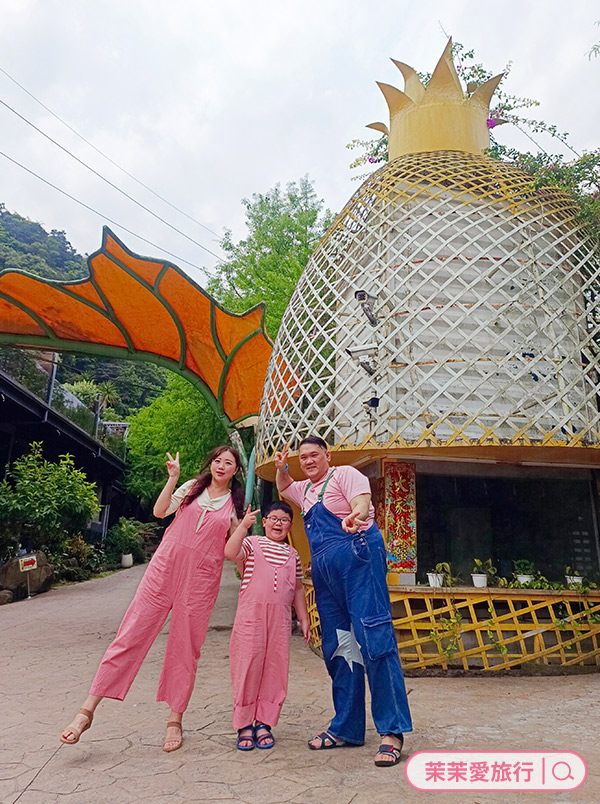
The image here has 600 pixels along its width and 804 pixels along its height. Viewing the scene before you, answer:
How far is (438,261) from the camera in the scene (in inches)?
168

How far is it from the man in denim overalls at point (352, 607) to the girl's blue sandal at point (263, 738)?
0.16m

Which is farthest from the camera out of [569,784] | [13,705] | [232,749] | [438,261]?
[438,261]

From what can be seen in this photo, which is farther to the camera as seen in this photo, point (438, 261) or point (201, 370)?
point (201, 370)

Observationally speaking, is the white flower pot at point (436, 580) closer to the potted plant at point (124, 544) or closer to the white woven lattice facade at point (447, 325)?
the white woven lattice facade at point (447, 325)

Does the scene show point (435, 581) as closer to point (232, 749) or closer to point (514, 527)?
point (514, 527)

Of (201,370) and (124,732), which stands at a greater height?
(201,370)

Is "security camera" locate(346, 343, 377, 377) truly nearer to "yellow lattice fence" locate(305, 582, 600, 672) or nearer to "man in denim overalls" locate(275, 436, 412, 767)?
"yellow lattice fence" locate(305, 582, 600, 672)

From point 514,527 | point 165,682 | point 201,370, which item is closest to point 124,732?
point 165,682

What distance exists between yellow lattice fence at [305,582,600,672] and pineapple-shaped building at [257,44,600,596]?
376 millimetres

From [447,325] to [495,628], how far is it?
2198mm

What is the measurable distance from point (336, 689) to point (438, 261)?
314 cm

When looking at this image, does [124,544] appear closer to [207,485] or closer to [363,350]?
[363,350]

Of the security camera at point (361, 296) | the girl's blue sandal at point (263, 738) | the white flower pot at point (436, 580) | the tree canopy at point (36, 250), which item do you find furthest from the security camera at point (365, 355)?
A: the tree canopy at point (36, 250)

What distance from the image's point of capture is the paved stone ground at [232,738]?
1820 millimetres
